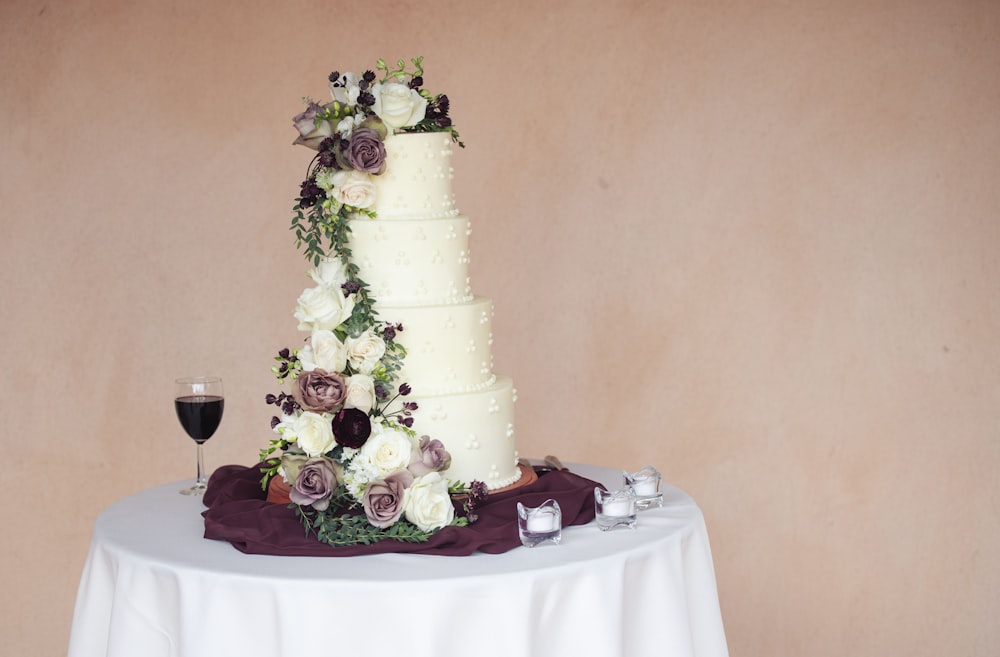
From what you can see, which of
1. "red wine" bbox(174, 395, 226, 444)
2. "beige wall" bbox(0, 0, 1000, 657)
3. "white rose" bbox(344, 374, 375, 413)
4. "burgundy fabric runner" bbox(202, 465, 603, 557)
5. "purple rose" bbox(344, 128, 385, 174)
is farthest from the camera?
"beige wall" bbox(0, 0, 1000, 657)

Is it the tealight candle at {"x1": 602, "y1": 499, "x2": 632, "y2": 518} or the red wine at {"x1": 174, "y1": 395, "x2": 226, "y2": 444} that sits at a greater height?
the red wine at {"x1": 174, "y1": 395, "x2": 226, "y2": 444}

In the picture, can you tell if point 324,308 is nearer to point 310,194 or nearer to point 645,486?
point 310,194

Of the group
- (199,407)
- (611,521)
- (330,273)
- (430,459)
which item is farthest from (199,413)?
(611,521)

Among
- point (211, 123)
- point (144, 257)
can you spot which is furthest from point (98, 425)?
point (211, 123)

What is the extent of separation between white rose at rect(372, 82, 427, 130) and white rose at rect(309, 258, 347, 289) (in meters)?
0.38

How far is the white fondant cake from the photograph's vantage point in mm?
2826

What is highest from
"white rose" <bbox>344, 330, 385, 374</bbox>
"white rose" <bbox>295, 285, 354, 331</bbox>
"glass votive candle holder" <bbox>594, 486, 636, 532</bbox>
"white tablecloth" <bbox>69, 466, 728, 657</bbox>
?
"white rose" <bbox>295, 285, 354, 331</bbox>

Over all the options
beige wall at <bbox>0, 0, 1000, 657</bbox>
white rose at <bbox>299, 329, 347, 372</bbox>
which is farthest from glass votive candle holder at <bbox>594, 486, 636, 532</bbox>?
beige wall at <bbox>0, 0, 1000, 657</bbox>

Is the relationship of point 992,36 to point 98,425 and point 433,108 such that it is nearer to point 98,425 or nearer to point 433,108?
point 433,108

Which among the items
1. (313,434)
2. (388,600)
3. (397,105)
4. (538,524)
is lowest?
(388,600)

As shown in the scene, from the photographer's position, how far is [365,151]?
273 cm

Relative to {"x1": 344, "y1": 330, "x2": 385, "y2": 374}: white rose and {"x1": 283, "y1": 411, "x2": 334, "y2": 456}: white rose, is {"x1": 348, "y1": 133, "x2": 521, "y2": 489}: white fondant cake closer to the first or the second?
{"x1": 344, "y1": 330, "x2": 385, "y2": 374}: white rose

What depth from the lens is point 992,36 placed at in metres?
4.85

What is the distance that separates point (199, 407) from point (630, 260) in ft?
8.79
